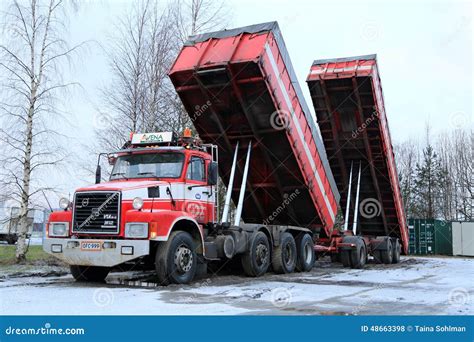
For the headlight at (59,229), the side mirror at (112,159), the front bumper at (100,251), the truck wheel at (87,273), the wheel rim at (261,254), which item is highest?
the side mirror at (112,159)

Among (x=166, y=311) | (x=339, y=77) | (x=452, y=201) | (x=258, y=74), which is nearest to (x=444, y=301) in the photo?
(x=166, y=311)

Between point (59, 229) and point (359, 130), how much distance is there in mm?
8761

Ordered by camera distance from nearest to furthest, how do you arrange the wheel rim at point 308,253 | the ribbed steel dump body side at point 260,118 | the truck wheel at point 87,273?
the truck wheel at point 87,273 → the ribbed steel dump body side at point 260,118 → the wheel rim at point 308,253

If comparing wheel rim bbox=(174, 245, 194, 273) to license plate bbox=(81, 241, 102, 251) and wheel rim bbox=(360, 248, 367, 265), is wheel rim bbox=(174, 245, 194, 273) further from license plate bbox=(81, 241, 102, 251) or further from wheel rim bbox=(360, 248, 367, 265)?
wheel rim bbox=(360, 248, 367, 265)

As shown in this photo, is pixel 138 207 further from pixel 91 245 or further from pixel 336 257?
pixel 336 257

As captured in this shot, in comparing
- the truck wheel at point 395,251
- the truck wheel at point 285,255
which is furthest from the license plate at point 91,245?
the truck wheel at point 395,251

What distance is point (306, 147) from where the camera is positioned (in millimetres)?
12055

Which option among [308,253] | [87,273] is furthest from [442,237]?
[87,273]

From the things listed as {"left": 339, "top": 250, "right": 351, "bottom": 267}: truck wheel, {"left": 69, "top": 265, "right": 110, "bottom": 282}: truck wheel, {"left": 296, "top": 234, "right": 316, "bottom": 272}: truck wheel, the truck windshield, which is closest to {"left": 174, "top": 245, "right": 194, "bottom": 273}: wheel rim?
the truck windshield

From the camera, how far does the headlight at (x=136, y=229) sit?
8383mm

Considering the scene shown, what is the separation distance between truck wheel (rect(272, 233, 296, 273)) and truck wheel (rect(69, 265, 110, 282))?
4068 millimetres

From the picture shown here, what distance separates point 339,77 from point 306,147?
8.51ft

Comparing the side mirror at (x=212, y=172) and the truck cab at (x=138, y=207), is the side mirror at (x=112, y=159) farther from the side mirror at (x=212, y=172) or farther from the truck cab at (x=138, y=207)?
the side mirror at (x=212, y=172)

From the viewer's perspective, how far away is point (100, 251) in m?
8.45
